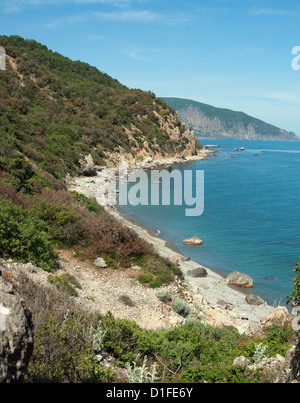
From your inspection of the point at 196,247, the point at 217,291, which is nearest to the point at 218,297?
the point at 217,291

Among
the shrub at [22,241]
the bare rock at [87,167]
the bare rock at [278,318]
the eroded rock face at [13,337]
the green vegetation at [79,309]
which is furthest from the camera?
the bare rock at [87,167]

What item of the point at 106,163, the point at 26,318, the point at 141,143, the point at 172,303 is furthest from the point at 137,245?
the point at 141,143

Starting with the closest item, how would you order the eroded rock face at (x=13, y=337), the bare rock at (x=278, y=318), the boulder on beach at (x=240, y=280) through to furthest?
1. the eroded rock face at (x=13, y=337)
2. the bare rock at (x=278, y=318)
3. the boulder on beach at (x=240, y=280)

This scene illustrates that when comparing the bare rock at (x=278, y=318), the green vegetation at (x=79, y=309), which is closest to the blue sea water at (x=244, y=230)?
the bare rock at (x=278, y=318)

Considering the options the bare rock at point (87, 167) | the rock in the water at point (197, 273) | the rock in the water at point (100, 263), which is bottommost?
the rock in the water at point (197, 273)

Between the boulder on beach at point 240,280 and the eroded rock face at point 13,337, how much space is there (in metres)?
19.2

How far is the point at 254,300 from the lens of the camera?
61.5 ft

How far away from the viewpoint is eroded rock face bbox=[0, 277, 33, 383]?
3.37 m

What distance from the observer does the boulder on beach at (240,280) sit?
21125 mm

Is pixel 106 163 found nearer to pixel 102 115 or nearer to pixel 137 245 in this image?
pixel 102 115

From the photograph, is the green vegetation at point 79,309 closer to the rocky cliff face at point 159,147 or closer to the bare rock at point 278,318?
the bare rock at point 278,318

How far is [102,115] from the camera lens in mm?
68500

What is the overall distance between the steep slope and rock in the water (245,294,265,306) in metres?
16.4

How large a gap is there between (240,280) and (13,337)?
19.7 metres
